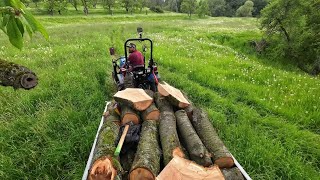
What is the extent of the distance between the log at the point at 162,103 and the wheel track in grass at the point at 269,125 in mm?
1660

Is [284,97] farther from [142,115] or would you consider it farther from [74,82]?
[74,82]

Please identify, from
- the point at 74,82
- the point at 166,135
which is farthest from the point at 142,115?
the point at 74,82

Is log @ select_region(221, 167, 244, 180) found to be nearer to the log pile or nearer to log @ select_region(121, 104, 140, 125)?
the log pile

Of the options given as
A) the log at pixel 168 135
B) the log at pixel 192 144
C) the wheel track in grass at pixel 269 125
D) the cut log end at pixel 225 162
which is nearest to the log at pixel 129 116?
the log at pixel 168 135

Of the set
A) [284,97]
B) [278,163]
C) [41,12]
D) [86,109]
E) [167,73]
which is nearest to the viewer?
[278,163]

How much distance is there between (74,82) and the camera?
942 centimetres

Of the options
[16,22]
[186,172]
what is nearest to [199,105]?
[186,172]

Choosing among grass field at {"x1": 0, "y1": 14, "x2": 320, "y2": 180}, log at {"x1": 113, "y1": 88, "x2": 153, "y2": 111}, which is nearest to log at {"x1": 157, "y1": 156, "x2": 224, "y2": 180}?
grass field at {"x1": 0, "y1": 14, "x2": 320, "y2": 180}

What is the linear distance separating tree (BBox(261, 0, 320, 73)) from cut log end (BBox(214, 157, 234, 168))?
53.7 feet

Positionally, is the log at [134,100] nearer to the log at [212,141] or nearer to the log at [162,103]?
the log at [162,103]

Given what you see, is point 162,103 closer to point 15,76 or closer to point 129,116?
point 129,116

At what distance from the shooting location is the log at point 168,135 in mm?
4456

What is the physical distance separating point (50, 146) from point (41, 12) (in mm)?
71735

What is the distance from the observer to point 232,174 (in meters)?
4.29
